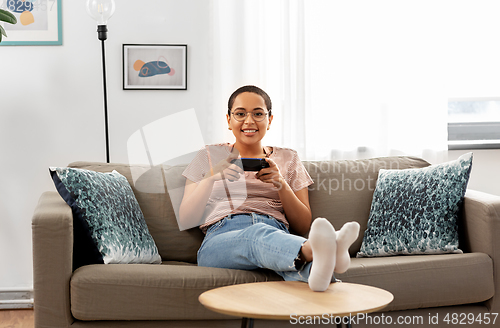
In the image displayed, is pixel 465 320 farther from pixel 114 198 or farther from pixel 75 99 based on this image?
pixel 75 99

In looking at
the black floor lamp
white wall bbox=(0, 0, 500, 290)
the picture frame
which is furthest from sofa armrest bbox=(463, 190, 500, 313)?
the picture frame

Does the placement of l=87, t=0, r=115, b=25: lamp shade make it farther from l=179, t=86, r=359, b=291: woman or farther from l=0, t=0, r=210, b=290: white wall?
l=179, t=86, r=359, b=291: woman

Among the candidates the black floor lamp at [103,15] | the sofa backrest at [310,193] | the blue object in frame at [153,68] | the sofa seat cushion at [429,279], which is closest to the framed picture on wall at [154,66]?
the blue object in frame at [153,68]

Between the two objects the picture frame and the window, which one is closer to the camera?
the picture frame

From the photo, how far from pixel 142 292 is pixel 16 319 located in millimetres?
1197

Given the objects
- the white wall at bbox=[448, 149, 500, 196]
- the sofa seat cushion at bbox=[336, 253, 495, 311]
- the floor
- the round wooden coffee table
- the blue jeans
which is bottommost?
the floor

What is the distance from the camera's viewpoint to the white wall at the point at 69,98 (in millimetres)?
2430

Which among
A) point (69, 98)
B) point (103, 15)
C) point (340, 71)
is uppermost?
point (103, 15)

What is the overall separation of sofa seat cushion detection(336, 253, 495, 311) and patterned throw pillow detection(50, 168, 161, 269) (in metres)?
0.76

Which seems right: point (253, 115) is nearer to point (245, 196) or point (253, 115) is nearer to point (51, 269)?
point (245, 196)

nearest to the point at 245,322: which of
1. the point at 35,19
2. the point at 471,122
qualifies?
the point at 35,19

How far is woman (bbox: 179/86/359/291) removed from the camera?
1.46 metres

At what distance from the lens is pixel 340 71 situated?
250 centimetres

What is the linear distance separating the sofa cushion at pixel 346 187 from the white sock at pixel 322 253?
2.76ft
